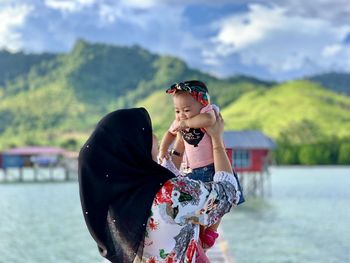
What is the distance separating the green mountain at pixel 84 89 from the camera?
99875 millimetres

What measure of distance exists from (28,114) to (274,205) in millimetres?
82136

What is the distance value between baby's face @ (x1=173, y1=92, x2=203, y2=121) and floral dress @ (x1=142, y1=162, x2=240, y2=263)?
259 mm

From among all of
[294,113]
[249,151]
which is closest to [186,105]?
[249,151]

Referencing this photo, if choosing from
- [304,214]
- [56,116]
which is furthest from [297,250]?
[56,116]

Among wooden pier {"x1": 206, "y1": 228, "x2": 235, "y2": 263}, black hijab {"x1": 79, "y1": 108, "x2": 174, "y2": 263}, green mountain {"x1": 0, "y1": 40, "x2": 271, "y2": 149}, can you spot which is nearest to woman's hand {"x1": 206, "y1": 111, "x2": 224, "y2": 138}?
black hijab {"x1": 79, "y1": 108, "x2": 174, "y2": 263}

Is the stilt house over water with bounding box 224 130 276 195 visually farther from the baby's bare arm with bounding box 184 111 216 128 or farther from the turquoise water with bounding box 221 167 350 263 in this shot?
the baby's bare arm with bounding box 184 111 216 128

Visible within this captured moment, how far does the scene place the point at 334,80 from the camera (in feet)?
477

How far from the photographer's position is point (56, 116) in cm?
10425

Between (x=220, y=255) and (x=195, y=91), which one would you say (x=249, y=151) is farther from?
(x=195, y=91)

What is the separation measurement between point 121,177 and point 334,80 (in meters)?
147

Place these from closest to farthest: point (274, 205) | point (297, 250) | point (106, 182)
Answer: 1. point (106, 182)
2. point (297, 250)
3. point (274, 205)

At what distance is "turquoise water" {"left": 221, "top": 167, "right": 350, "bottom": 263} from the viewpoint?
1263 cm

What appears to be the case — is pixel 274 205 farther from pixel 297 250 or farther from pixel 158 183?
pixel 158 183

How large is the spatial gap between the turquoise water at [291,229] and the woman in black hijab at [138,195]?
365 inches
